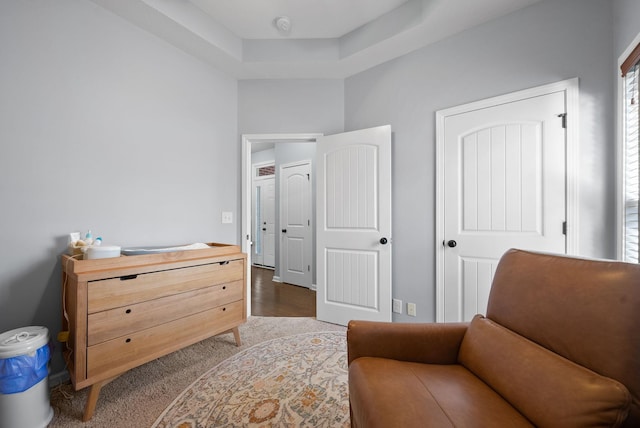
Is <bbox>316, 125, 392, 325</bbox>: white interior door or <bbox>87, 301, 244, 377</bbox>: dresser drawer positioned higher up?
<bbox>316, 125, 392, 325</bbox>: white interior door

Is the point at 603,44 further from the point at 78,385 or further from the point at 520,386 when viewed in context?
the point at 78,385

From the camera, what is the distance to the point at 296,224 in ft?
14.9

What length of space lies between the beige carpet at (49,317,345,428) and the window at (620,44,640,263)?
8.48 ft

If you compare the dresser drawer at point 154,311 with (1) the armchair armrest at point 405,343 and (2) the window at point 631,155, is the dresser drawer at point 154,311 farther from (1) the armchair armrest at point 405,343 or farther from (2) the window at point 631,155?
(2) the window at point 631,155

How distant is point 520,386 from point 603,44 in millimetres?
2218

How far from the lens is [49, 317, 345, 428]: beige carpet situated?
1458 millimetres

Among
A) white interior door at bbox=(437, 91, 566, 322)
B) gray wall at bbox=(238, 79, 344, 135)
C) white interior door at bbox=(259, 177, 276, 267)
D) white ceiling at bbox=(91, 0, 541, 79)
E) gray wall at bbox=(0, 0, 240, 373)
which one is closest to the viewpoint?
gray wall at bbox=(0, 0, 240, 373)

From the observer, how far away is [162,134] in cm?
236

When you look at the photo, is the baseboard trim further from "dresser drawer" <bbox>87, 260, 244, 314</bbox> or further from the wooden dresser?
"dresser drawer" <bbox>87, 260, 244, 314</bbox>

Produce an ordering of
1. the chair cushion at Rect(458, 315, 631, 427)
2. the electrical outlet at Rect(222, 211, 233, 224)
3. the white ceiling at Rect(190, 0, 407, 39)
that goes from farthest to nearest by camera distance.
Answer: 1. the electrical outlet at Rect(222, 211, 233, 224)
2. the white ceiling at Rect(190, 0, 407, 39)
3. the chair cushion at Rect(458, 315, 631, 427)

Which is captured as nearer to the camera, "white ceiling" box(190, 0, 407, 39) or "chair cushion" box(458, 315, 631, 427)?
"chair cushion" box(458, 315, 631, 427)

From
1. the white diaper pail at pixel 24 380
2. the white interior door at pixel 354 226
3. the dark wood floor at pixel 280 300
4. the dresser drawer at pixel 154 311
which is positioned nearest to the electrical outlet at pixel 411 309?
the white interior door at pixel 354 226

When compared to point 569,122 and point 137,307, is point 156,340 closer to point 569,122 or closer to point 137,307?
point 137,307

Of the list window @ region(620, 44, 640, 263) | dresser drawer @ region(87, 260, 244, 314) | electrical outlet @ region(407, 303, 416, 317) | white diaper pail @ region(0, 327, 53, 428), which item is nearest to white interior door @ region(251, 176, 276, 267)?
dresser drawer @ region(87, 260, 244, 314)
